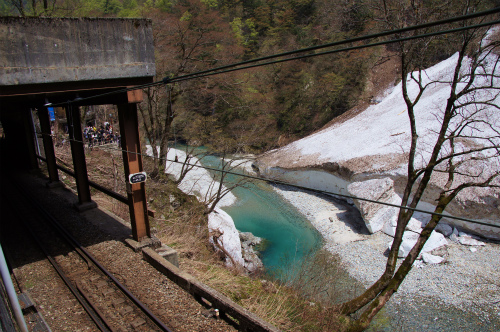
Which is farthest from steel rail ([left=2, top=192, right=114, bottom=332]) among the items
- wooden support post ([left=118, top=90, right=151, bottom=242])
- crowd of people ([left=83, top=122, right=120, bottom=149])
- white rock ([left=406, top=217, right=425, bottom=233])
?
crowd of people ([left=83, top=122, right=120, bottom=149])

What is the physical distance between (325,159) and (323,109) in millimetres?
13395

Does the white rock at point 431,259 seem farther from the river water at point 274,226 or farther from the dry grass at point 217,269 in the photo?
the river water at point 274,226

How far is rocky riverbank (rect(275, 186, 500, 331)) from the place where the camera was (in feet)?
36.1

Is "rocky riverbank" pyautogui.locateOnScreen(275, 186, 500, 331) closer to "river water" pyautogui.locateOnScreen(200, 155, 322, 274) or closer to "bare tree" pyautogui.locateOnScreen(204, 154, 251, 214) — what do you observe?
"river water" pyautogui.locateOnScreen(200, 155, 322, 274)

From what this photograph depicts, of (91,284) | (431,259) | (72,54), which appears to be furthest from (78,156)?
(431,259)

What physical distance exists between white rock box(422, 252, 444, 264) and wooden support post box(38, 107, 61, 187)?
1439 cm

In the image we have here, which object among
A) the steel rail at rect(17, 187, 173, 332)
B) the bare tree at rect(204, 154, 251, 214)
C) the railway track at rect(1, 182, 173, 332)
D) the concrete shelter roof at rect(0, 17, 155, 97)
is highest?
the concrete shelter roof at rect(0, 17, 155, 97)

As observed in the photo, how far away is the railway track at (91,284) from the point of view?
5438 mm

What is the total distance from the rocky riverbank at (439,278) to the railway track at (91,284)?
8915 millimetres

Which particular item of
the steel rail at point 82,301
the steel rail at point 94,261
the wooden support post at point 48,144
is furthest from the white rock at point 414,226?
the wooden support post at point 48,144

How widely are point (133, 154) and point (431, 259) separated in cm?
1236

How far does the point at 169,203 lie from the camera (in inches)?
577

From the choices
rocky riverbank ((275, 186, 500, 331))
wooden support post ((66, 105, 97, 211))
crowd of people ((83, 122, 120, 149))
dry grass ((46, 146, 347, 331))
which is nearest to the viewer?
dry grass ((46, 146, 347, 331))

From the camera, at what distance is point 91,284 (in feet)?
21.6
